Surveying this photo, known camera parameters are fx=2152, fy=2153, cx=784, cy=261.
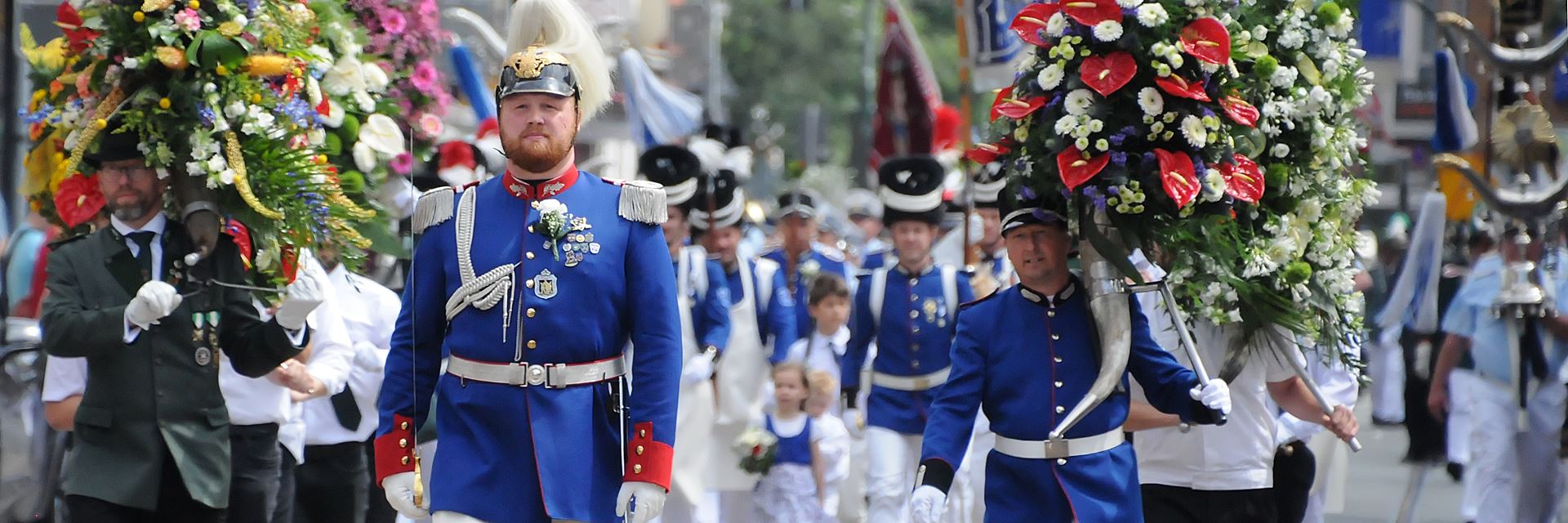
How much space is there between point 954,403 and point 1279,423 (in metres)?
2.37

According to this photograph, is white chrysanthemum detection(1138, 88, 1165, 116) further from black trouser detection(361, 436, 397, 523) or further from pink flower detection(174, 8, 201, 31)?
black trouser detection(361, 436, 397, 523)

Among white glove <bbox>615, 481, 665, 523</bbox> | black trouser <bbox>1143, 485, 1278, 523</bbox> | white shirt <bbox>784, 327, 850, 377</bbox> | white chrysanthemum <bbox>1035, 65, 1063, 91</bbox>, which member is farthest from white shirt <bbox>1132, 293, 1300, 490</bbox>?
white shirt <bbox>784, 327, 850, 377</bbox>

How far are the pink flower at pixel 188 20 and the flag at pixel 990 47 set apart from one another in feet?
23.5

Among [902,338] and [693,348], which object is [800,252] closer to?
[693,348]

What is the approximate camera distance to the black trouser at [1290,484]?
8.44 meters

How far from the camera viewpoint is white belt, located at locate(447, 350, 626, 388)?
591 centimetres

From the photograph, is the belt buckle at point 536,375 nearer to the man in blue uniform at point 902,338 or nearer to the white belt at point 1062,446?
the white belt at point 1062,446

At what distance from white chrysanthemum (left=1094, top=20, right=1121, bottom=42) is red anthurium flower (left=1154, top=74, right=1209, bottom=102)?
0.19m

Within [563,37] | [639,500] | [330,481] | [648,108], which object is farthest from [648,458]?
[648,108]

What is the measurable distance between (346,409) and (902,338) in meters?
3.30

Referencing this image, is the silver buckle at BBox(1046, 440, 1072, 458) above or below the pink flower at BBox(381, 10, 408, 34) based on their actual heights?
below

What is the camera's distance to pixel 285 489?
8.48 m

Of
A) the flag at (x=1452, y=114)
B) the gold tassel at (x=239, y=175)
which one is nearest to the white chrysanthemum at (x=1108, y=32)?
the gold tassel at (x=239, y=175)

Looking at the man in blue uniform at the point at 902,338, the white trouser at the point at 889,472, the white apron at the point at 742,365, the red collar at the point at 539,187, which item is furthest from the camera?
the white apron at the point at 742,365
